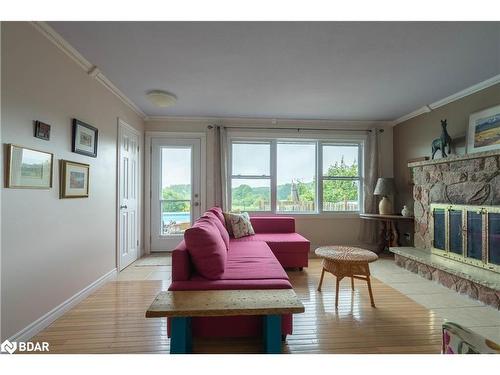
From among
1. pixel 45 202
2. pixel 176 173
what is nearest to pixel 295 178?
pixel 176 173

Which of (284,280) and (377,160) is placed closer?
(284,280)

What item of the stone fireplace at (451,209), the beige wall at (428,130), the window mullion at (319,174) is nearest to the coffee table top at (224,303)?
the stone fireplace at (451,209)

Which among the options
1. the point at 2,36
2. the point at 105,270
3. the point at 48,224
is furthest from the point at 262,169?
the point at 2,36

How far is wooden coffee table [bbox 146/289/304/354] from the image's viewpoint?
1.31 metres

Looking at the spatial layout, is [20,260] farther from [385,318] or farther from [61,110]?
[385,318]

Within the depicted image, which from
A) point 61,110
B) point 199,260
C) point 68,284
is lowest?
point 68,284

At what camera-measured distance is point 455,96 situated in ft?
10.6

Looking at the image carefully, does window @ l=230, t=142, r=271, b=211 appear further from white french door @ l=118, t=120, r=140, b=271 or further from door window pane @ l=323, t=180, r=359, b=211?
white french door @ l=118, t=120, r=140, b=271

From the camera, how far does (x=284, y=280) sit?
1755mm

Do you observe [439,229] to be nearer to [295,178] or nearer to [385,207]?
[385,207]

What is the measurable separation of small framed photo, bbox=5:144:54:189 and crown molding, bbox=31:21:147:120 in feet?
3.06

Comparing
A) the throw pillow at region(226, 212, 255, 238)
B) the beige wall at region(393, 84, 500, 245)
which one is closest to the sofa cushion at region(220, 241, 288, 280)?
the throw pillow at region(226, 212, 255, 238)

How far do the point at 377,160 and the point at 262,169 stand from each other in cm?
212

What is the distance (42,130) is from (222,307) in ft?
6.30
